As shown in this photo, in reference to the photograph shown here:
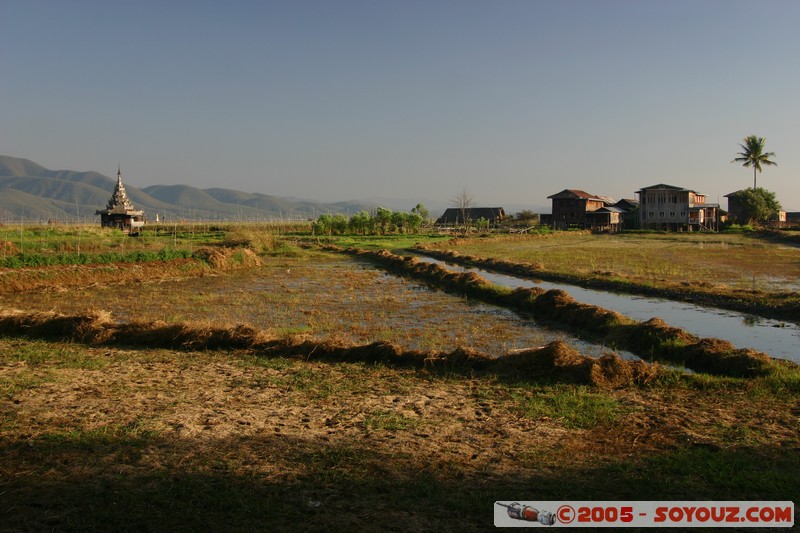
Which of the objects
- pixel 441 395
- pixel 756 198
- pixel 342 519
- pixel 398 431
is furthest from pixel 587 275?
pixel 756 198

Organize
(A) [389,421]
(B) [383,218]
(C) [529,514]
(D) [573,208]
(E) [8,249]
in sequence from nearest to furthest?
(C) [529,514]
(A) [389,421]
(E) [8,249]
(B) [383,218]
(D) [573,208]

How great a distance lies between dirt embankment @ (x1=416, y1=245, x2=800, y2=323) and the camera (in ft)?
47.3

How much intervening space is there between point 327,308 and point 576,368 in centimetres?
869

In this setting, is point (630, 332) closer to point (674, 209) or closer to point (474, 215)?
point (674, 209)

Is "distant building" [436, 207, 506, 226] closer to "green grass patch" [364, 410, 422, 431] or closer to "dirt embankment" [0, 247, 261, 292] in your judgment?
"dirt embankment" [0, 247, 261, 292]

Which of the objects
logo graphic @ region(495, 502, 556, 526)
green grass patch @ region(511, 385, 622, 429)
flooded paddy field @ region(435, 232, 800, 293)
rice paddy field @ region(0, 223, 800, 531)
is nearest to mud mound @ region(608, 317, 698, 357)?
rice paddy field @ region(0, 223, 800, 531)

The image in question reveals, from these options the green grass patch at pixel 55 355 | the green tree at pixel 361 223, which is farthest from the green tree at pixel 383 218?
the green grass patch at pixel 55 355

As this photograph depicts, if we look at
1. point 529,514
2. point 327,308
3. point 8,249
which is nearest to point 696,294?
point 327,308

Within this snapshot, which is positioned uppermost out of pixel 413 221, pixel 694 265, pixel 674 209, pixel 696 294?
pixel 674 209

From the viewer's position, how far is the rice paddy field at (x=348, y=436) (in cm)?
435

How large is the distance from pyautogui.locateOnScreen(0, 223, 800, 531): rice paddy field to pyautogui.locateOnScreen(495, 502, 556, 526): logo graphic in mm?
156

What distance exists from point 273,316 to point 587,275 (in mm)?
13301

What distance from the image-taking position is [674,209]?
64688mm

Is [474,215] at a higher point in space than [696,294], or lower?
higher
